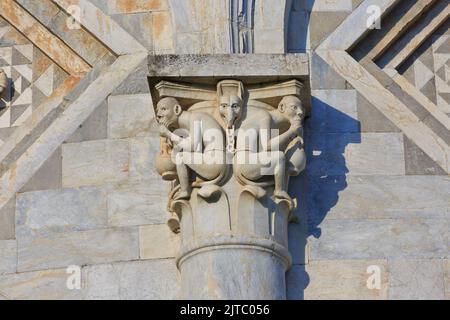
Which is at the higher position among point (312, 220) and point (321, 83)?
point (321, 83)

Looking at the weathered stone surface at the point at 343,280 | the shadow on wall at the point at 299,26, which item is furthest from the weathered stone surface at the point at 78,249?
the shadow on wall at the point at 299,26

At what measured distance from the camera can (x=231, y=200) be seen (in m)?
13.9

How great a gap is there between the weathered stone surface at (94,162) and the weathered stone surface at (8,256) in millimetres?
556

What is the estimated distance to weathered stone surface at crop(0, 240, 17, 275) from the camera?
14.3 meters

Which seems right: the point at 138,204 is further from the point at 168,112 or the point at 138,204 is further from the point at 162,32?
the point at 162,32

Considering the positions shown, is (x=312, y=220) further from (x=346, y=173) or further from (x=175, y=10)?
(x=175, y=10)

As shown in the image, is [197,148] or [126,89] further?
[126,89]

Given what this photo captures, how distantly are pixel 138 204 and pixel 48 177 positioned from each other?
686 millimetres

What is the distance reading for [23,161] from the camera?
14.7m

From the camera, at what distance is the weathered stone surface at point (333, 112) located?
48.0ft

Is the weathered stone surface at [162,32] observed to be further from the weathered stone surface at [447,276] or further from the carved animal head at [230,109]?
the weathered stone surface at [447,276]

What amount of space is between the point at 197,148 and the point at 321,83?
4.23 feet
